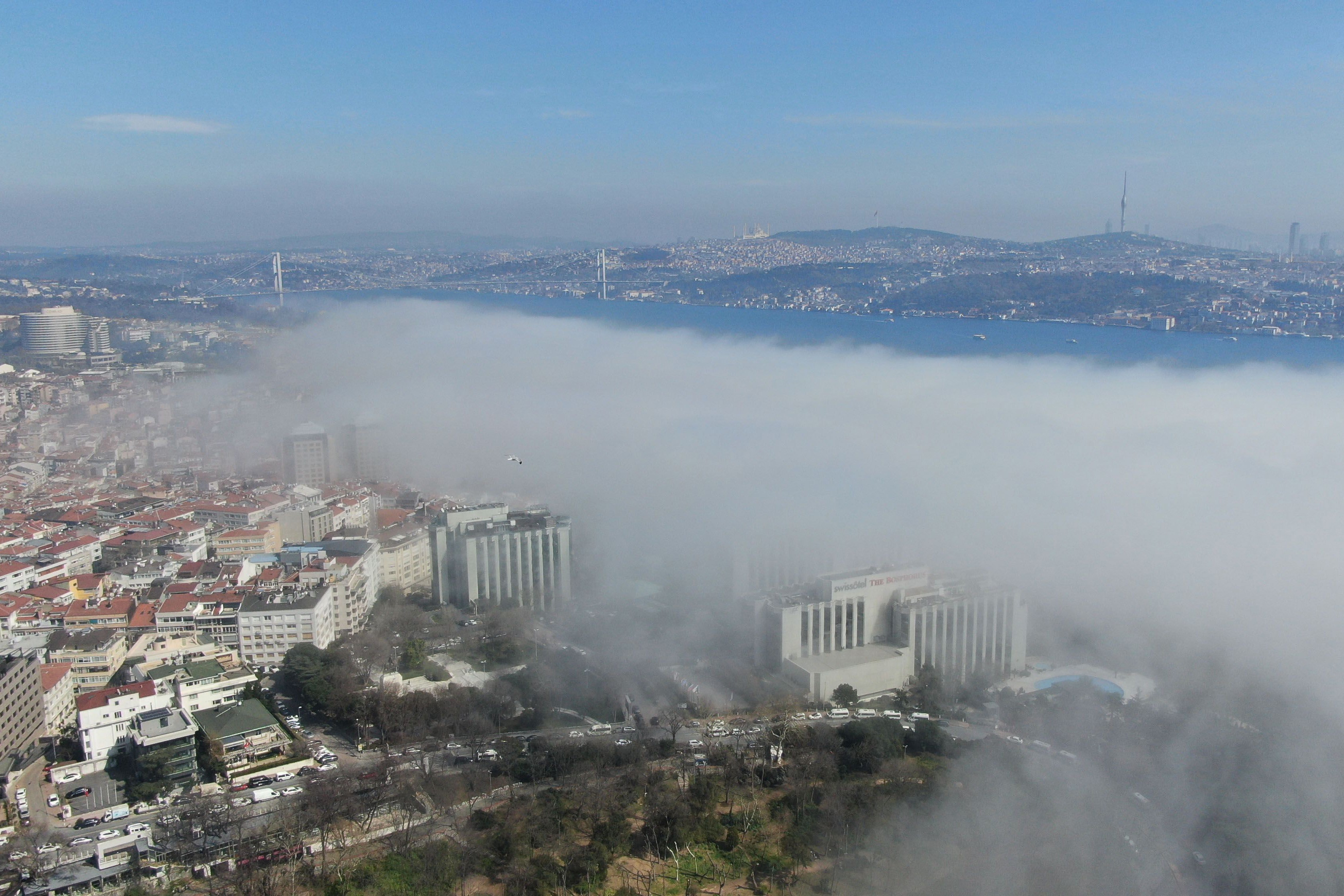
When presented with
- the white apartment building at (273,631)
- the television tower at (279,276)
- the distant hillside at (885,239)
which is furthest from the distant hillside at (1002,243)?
the white apartment building at (273,631)

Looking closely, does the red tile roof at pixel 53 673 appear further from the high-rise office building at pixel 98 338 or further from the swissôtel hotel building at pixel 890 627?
the high-rise office building at pixel 98 338

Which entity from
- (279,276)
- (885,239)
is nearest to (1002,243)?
(885,239)

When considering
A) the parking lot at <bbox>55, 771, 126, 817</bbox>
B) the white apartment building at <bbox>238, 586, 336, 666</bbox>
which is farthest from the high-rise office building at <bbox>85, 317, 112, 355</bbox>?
the parking lot at <bbox>55, 771, 126, 817</bbox>

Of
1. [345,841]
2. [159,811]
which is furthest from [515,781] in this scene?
[159,811]

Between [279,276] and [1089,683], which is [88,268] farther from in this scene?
[1089,683]

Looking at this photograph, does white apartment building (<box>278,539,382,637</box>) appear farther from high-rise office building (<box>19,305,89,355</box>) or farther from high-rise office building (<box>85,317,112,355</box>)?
high-rise office building (<box>19,305,89,355</box>)
